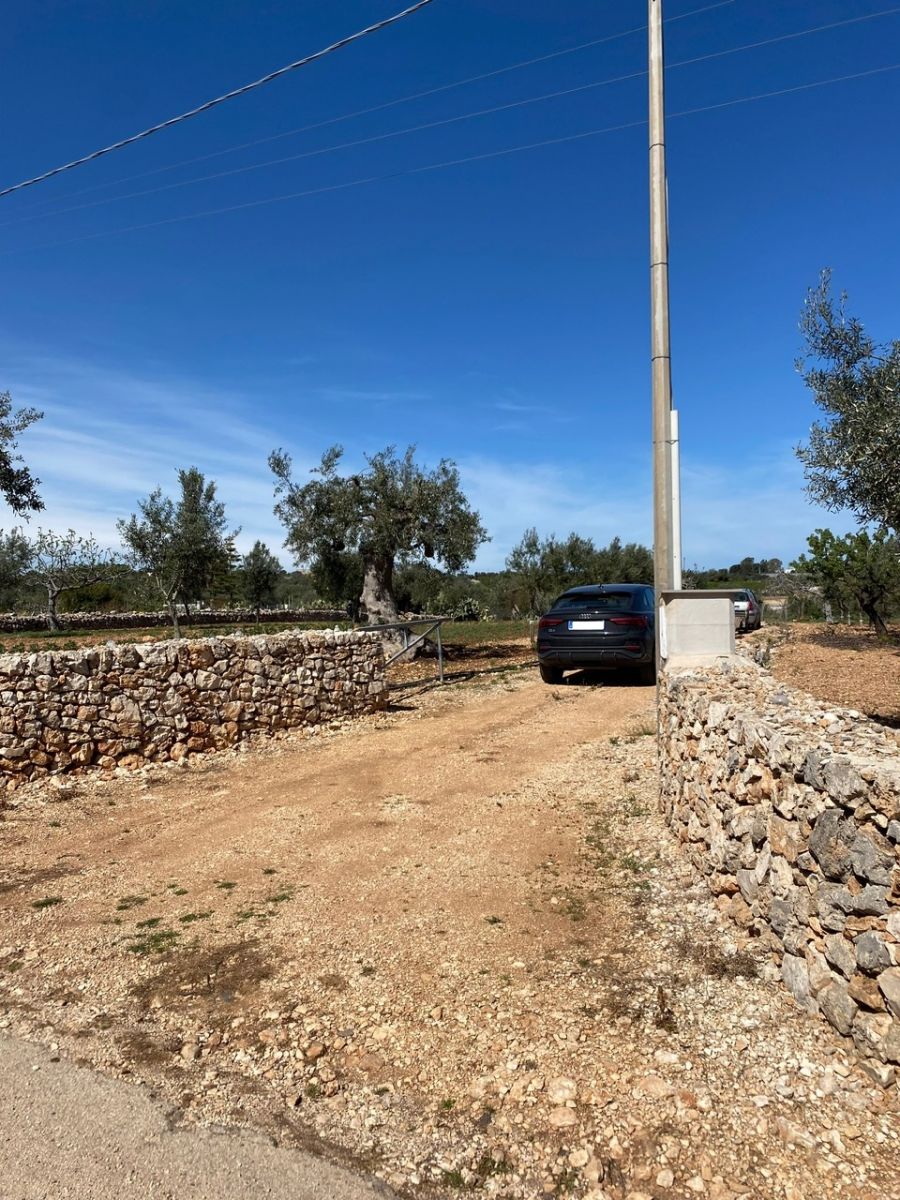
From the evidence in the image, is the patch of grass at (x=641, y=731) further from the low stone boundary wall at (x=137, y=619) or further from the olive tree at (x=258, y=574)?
the olive tree at (x=258, y=574)

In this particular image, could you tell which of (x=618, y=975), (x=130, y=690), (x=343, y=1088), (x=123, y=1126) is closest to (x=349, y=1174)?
(x=343, y=1088)

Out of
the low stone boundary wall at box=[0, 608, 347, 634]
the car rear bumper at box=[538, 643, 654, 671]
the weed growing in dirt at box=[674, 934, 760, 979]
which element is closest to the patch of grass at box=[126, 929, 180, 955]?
the weed growing in dirt at box=[674, 934, 760, 979]

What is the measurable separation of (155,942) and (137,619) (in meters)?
34.9

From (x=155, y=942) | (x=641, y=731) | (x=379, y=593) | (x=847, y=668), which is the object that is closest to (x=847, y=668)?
(x=847, y=668)

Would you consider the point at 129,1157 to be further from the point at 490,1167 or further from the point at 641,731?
the point at 641,731

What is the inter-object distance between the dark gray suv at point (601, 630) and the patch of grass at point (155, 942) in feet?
26.6

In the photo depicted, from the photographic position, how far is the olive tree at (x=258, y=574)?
4784 centimetres

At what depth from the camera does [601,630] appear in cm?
1088

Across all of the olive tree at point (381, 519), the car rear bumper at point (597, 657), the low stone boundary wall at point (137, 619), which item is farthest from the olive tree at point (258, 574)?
the car rear bumper at point (597, 657)

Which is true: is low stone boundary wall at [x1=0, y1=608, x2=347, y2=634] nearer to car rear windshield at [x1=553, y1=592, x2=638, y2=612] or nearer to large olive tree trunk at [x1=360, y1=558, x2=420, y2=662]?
large olive tree trunk at [x1=360, y1=558, x2=420, y2=662]

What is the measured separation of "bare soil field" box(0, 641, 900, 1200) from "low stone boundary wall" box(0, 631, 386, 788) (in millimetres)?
1191

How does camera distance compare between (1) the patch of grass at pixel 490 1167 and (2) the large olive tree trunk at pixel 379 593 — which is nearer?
(1) the patch of grass at pixel 490 1167

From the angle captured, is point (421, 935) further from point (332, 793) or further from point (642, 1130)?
point (332, 793)

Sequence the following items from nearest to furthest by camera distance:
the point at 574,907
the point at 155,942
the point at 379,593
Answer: the point at 155,942, the point at 574,907, the point at 379,593
